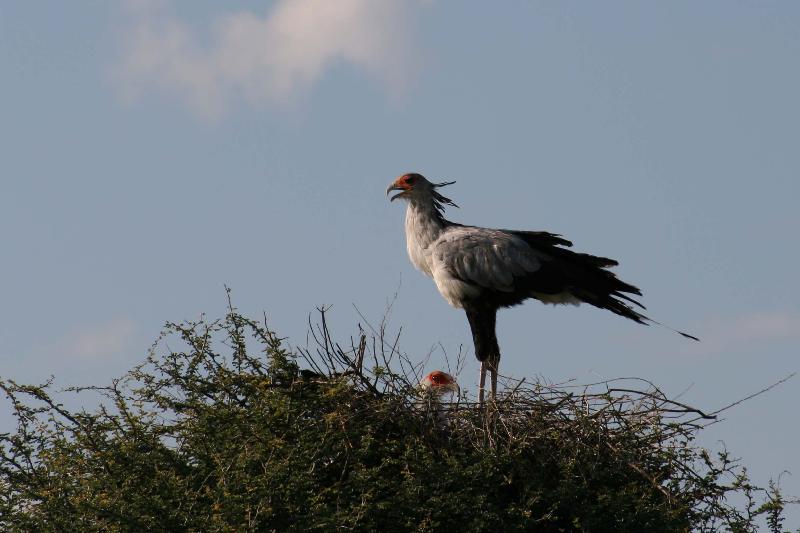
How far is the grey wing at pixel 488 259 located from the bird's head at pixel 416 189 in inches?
23.6

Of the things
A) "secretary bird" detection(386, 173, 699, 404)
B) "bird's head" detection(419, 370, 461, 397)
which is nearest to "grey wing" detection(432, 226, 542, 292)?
"secretary bird" detection(386, 173, 699, 404)

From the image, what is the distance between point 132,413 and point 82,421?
38 centimetres

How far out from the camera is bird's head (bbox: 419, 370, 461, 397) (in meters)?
9.27

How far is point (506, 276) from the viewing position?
1091cm

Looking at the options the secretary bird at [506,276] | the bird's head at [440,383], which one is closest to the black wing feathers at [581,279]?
the secretary bird at [506,276]

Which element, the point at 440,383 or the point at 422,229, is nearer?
the point at 440,383

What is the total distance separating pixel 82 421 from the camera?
30.1 ft

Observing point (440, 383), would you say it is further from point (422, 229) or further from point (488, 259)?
point (422, 229)

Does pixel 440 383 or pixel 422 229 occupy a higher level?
pixel 422 229

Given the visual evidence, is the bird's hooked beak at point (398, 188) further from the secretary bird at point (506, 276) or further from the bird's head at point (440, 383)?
the bird's head at point (440, 383)

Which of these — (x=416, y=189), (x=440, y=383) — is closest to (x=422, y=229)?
(x=416, y=189)

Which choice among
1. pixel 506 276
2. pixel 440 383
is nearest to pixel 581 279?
pixel 506 276

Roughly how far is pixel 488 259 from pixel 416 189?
1066 mm

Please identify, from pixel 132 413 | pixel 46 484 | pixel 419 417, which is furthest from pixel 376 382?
pixel 46 484
